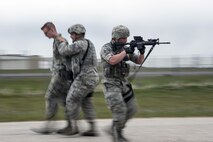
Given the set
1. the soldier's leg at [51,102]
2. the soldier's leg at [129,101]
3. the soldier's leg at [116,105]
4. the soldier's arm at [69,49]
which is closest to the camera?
the soldier's leg at [116,105]

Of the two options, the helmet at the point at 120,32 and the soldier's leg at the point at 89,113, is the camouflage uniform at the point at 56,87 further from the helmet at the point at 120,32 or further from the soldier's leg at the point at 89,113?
the helmet at the point at 120,32

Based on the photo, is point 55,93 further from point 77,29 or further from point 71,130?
point 77,29

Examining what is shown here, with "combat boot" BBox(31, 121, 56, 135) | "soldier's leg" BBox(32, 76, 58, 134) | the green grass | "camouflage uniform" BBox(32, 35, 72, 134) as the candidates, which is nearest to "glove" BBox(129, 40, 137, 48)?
"camouflage uniform" BBox(32, 35, 72, 134)

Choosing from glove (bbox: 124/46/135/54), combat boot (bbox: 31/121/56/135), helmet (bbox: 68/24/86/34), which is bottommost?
combat boot (bbox: 31/121/56/135)

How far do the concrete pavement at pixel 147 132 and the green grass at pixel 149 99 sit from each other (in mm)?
1971

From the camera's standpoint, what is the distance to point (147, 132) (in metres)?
9.83

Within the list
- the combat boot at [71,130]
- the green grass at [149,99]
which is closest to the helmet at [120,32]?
the combat boot at [71,130]

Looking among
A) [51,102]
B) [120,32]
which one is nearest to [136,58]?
[120,32]

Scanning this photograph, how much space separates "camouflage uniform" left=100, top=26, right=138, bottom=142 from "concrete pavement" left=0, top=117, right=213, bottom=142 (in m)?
0.77

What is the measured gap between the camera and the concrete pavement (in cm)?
893

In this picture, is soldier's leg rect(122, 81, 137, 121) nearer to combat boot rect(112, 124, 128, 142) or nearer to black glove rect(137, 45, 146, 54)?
combat boot rect(112, 124, 128, 142)

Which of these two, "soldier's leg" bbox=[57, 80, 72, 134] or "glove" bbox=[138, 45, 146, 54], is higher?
"glove" bbox=[138, 45, 146, 54]

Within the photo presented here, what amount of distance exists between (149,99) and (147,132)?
7.68 metres

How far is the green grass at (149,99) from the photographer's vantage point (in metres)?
13.8
